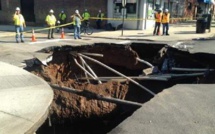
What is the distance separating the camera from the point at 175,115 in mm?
3596

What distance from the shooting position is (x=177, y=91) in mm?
4605

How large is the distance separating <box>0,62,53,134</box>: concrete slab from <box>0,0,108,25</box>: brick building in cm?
2039

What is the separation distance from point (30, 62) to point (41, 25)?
72.3ft

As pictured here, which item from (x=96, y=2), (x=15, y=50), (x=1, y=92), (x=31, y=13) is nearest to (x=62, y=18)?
(x=96, y=2)

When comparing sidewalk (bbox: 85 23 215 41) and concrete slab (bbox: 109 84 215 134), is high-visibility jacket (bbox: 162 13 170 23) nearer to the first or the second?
sidewalk (bbox: 85 23 215 41)

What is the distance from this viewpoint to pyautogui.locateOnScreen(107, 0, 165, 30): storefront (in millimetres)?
23594

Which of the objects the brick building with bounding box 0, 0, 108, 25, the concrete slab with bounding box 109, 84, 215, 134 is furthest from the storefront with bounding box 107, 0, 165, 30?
the concrete slab with bounding box 109, 84, 215, 134

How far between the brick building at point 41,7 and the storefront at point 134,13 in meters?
0.97

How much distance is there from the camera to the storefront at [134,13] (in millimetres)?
23594

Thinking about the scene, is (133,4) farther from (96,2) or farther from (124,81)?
(124,81)

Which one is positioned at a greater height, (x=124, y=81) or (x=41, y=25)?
(x=41, y=25)

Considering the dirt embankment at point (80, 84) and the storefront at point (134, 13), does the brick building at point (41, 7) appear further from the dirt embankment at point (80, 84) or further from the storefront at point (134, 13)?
the dirt embankment at point (80, 84)

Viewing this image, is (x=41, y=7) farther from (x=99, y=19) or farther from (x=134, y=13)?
(x=134, y=13)

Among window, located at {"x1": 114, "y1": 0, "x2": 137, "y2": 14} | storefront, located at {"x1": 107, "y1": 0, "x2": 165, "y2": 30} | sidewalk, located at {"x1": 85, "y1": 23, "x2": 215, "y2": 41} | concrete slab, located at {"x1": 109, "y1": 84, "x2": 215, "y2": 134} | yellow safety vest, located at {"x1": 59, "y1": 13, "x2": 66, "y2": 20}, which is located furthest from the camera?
yellow safety vest, located at {"x1": 59, "y1": 13, "x2": 66, "y2": 20}
